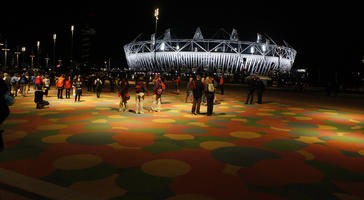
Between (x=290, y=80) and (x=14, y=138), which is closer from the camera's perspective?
(x=14, y=138)

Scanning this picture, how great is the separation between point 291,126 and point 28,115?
31.0ft

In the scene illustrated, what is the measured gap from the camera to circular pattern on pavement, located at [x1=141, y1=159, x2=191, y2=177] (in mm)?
4664

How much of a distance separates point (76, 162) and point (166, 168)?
166 centimetres

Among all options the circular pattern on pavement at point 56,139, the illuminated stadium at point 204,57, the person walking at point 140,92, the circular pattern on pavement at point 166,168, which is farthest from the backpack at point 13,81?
the illuminated stadium at point 204,57

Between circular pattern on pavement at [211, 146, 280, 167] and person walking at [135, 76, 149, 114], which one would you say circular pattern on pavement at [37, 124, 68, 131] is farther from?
circular pattern on pavement at [211, 146, 280, 167]

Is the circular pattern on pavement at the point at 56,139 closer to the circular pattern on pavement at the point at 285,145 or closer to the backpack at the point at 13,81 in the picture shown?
the circular pattern on pavement at the point at 285,145

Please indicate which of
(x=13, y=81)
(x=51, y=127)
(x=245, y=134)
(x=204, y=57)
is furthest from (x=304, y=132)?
(x=204, y=57)

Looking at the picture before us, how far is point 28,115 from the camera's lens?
10.5 meters

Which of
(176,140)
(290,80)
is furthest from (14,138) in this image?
(290,80)

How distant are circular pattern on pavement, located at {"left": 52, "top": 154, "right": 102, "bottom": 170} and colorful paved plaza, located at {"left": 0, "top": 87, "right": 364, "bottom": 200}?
0.02 m

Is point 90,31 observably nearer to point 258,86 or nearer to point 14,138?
point 258,86

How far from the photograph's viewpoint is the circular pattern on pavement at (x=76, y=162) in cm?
486

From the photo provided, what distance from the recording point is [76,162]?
512 cm

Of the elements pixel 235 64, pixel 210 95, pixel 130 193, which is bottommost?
pixel 130 193
